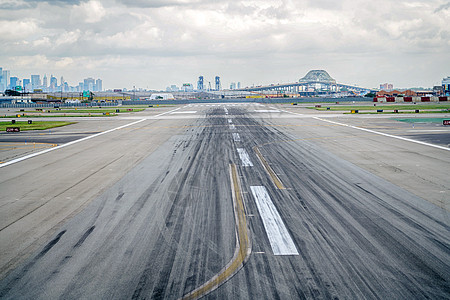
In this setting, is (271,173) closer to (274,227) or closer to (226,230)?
(274,227)

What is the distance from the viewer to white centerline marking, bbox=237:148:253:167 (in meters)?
19.8

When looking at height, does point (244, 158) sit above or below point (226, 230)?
above

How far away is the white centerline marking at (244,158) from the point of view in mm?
19759

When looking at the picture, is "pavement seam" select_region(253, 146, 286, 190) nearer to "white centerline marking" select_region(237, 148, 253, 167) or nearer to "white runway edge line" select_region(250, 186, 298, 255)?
"white centerline marking" select_region(237, 148, 253, 167)

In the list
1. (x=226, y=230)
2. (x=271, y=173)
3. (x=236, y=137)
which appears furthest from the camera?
(x=236, y=137)

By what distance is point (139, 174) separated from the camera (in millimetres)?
17781

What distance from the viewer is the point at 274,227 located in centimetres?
1045

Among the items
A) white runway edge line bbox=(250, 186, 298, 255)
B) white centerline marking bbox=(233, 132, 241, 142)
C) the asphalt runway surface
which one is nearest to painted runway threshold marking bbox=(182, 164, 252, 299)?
the asphalt runway surface

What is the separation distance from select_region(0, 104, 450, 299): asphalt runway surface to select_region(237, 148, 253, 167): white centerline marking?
335 mm

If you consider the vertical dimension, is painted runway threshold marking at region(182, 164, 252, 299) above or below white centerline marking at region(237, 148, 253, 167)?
below

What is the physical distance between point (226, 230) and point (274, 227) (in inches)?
52.9

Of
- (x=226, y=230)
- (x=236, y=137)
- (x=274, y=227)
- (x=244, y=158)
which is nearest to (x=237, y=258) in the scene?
(x=226, y=230)

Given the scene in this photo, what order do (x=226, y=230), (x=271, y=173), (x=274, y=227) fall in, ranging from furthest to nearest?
(x=271, y=173) < (x=274, y=227) < (x=226, y=230)

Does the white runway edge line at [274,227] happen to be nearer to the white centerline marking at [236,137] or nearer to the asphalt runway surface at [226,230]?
the asphalt runway surface at [226,230]
